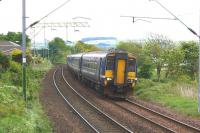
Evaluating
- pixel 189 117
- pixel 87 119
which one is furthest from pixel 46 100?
pixel 189 117

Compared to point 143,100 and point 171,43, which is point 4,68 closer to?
point 143,100

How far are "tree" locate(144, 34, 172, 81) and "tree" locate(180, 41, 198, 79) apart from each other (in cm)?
235

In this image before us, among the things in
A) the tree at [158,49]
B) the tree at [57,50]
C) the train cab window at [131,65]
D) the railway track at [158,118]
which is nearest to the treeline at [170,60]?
the tree at [158,49]

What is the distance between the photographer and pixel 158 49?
50906mm

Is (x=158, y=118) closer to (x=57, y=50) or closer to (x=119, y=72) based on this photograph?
(x=119, y=72)

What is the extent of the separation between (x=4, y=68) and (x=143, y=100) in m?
11.7

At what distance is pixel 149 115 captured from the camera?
23.2m

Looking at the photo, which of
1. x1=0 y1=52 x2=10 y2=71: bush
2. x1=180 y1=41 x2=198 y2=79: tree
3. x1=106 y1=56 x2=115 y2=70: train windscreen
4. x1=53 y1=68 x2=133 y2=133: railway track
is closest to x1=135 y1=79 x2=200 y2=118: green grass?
x1=106 y1=56 x2=115 y2=70: train windscreen

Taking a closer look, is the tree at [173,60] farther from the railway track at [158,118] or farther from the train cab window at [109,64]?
the railway track at [158,118]

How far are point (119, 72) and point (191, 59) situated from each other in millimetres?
20623

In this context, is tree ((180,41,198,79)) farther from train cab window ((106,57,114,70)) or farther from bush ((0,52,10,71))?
bush ((0,52,10,71))

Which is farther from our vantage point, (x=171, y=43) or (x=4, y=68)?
(x=171, y=43)

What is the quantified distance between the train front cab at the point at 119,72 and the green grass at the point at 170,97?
174 cm

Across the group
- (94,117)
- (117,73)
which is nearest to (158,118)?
(94,117)
